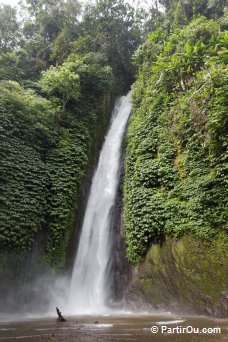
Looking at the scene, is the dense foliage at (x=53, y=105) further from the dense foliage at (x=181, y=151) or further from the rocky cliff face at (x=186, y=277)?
the rocky cliff face at (x=186, y=277)

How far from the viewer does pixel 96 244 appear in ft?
34.6

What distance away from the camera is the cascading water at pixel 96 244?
9.34 m

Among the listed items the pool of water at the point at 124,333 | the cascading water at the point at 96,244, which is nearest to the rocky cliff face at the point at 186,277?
the pool of water at the point at 124,333

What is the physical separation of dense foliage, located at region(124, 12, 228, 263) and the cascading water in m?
1.25

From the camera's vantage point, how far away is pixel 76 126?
13312 millimetres

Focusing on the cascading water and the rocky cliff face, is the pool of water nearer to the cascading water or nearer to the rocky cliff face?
the rocky cliff face

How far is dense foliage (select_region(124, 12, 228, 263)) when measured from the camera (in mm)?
7484

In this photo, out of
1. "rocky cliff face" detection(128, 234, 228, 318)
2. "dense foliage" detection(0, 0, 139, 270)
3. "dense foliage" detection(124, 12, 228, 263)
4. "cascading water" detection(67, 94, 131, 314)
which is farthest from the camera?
"dense foliage" detection(0, 0, 139, 270)

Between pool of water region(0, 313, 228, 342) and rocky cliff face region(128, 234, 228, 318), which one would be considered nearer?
pool of water region(0, 313, 228, 342)

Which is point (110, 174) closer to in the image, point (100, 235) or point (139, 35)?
point (100, 235)

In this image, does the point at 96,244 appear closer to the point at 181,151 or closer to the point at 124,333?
the point at 181,151

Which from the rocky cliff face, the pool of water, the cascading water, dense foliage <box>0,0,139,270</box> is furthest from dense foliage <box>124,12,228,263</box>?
the pool of water

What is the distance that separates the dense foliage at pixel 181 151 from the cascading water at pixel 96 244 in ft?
4.10

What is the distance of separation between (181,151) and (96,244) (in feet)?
15.5
